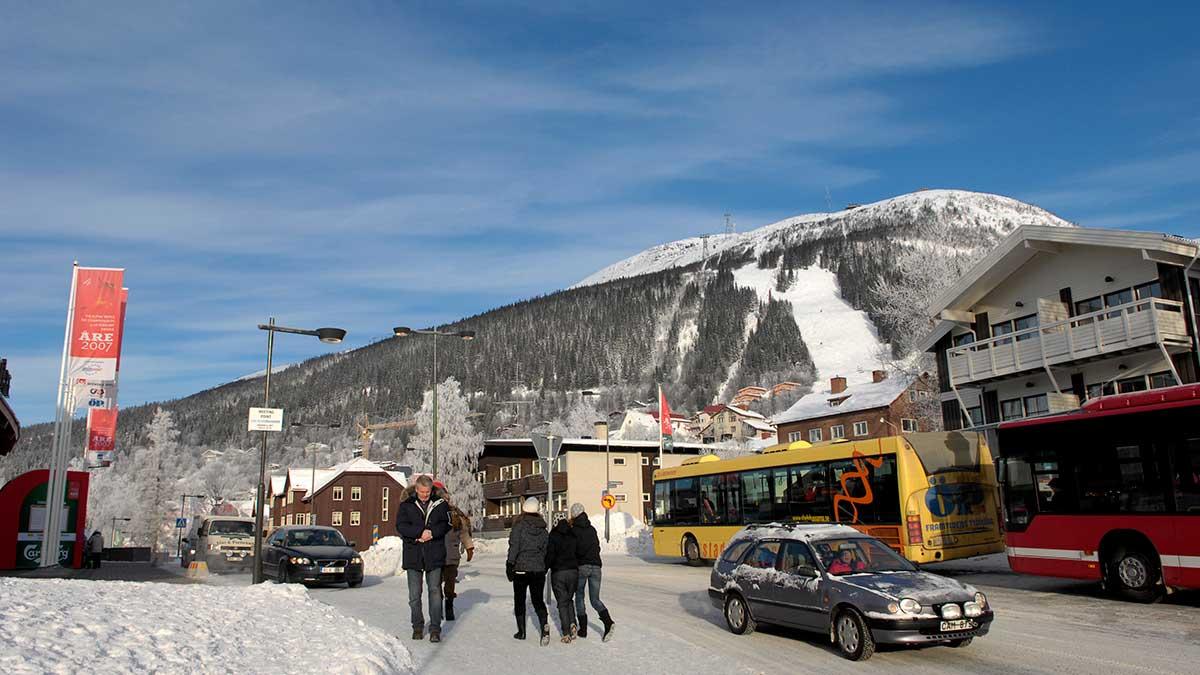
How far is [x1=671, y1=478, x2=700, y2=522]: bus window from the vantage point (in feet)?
89.8

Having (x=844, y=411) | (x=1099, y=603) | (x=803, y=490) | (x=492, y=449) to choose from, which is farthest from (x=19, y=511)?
(x=844, y=411)

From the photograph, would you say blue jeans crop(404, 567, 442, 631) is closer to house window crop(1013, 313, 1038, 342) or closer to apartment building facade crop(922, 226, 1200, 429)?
apartment building facade crop(922, 226, 1200, 429)

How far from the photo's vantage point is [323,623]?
35.3ft

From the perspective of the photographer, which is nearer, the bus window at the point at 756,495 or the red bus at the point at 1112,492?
the red bus at the point at 1112,492

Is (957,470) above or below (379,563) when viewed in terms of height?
above

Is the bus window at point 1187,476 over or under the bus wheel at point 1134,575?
over

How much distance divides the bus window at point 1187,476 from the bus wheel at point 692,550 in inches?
576

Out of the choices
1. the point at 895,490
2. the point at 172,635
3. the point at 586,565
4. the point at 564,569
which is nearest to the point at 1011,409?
the point at 895,490

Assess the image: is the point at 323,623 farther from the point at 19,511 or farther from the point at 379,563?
the point at 19,511

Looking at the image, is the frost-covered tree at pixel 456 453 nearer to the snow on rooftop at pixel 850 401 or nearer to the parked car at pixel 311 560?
the snow on rooftop at pixel 850 401

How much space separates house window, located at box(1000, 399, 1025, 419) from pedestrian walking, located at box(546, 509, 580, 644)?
92.4 feet

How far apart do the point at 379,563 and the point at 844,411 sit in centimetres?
5455

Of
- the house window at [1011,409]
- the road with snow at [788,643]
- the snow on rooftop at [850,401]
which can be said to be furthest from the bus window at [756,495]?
the snow on rooftop at [850,401]

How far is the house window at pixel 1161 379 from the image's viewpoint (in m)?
28.8
